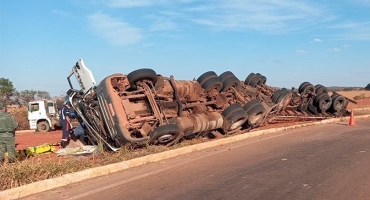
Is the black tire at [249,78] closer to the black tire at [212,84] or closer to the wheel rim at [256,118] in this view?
the wheel rim at [256,118]

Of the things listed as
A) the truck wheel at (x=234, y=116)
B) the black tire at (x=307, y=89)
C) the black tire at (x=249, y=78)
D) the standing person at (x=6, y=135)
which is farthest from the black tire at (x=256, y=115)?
the standing person at (x=6, y=135)

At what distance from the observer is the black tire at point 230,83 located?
47.4 feet

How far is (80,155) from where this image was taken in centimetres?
970

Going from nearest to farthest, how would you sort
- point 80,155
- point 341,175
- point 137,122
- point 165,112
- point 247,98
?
1. point 341,175
2. point 80,155
3. point 137,122
4. point 165,112
5. point 247,98

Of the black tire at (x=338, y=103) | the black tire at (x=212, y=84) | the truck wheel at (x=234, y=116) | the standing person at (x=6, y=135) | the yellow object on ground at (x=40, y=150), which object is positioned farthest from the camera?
the black tire at (x=338, y=103)

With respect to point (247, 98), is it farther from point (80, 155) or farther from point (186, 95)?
point (80, 155)

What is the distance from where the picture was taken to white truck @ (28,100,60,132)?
24.1 metres

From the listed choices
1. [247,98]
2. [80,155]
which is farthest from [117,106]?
[247,98]

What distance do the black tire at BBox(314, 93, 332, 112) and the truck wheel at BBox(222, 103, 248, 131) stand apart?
6.37 m

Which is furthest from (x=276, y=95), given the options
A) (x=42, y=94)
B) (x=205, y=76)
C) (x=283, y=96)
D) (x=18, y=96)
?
(x=42, y=94)

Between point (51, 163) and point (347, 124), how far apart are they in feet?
Result: 41.7

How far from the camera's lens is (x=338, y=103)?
18.8 metres

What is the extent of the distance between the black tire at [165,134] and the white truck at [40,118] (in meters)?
15.5

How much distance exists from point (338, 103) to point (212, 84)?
819cm
